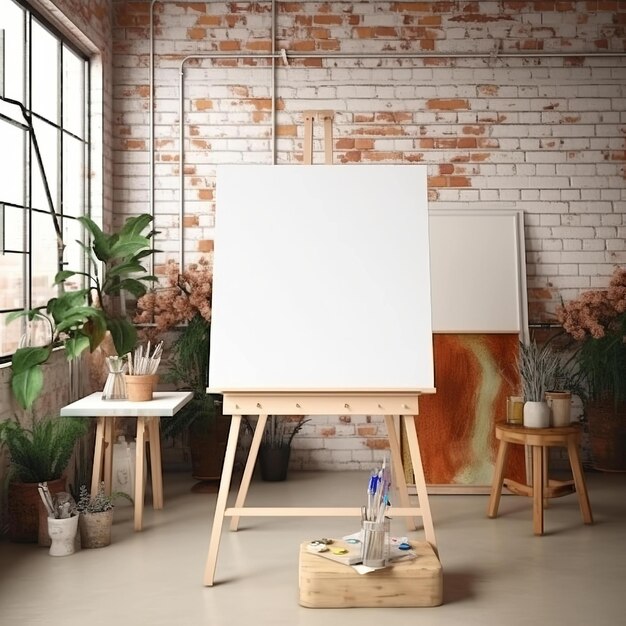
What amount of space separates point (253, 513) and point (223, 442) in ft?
5.92

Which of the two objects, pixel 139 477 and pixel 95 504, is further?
pixel 139 477

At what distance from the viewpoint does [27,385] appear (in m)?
Answer: 3.73

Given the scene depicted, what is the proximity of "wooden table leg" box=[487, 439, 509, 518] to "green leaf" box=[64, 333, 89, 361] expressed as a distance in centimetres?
205

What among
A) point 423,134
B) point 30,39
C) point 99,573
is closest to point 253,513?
point 99,573

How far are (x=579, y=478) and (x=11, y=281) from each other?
2841 millimetres

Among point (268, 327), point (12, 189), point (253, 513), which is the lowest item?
point (253, 513)

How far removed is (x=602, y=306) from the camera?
5.19m

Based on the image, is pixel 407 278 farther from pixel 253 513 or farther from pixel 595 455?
pixel 595 455

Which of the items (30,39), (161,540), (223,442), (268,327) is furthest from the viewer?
(223,442)

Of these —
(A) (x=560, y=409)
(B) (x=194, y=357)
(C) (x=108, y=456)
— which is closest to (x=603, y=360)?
(A) (x=560, y=409)

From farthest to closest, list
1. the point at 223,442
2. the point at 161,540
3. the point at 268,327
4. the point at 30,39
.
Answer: the point at 223,442, the point at 30,39, the point at 161,540, the point at 268,327

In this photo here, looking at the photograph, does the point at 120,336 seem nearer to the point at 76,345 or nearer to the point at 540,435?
the point at 76,345

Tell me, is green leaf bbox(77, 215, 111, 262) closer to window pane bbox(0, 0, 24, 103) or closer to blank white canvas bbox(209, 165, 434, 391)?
window pane bbox(0, 0, 24, 103)

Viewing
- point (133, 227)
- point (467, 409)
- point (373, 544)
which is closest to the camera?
point (373, 544)
